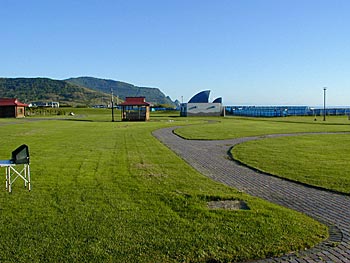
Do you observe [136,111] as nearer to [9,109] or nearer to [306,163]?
[9,109]

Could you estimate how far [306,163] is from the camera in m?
12.7

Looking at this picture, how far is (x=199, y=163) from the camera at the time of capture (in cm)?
1291

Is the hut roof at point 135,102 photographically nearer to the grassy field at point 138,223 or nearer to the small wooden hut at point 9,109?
the small wooden hut at point 9,109

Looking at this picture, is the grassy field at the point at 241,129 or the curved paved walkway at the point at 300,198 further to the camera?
the grassy field at the point at 241,129

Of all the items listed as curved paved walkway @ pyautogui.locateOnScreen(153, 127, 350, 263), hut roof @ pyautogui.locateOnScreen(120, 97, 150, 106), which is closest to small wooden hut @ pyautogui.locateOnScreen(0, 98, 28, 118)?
hut roof @ pyautogui.locateOnScreen(120, 97, 150, 106)

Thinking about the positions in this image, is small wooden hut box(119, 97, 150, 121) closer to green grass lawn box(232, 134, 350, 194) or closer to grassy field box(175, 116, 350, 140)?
grassy field box(175, 116, 350, 140)

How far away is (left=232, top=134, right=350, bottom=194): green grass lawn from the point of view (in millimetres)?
9844

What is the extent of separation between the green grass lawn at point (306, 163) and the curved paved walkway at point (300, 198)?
0.63 metres

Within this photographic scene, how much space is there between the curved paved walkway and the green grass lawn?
628 mm

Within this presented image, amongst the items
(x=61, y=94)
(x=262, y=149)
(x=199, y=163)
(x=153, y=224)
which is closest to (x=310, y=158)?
(x=262, y=149)

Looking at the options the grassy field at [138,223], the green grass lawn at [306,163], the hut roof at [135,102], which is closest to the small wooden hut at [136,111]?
the hut roof at [135,102]

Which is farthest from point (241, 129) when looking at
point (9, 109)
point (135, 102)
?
point (9, 109)

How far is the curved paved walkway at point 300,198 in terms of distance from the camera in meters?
4.94

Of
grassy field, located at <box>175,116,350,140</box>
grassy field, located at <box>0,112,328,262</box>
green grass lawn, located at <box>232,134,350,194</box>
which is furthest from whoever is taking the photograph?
grassy field, located at <box>175,116,350,140</box>
